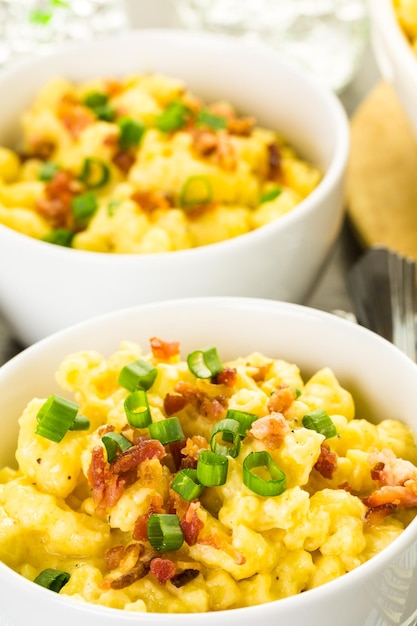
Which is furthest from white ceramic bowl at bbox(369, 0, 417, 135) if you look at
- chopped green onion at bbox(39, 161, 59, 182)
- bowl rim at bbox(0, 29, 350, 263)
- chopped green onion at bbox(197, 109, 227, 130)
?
chopped green onion at bbox(39, 161, 59, 182)

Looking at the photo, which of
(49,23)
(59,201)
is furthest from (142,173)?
(49,23)

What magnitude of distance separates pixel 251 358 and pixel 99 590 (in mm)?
590

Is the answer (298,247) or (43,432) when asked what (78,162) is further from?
(43,432)

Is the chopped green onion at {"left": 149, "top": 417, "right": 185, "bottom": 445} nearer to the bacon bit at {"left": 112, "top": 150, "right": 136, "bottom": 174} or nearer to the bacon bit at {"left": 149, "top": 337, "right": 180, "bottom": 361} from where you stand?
the bacon bit at {"left": 149, "top": 337, "right": 180, "bottom": 361}

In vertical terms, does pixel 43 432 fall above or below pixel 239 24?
above

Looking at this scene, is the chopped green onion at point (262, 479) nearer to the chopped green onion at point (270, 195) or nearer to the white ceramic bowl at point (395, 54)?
the chopped green onion at point (270, 195)

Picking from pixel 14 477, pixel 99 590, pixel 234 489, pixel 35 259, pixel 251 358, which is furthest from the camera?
pixel 35 259

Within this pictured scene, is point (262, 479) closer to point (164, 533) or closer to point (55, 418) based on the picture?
point (164, 533)

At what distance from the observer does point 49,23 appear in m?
3.39

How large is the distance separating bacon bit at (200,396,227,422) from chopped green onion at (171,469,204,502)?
5.4 inches

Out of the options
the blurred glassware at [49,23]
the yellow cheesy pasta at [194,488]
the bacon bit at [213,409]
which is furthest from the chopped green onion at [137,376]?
the blurred glassware at [49,23]

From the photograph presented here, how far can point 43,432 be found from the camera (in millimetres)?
1818

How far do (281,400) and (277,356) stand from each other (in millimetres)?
315

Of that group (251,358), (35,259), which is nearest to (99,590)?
(251,358)
